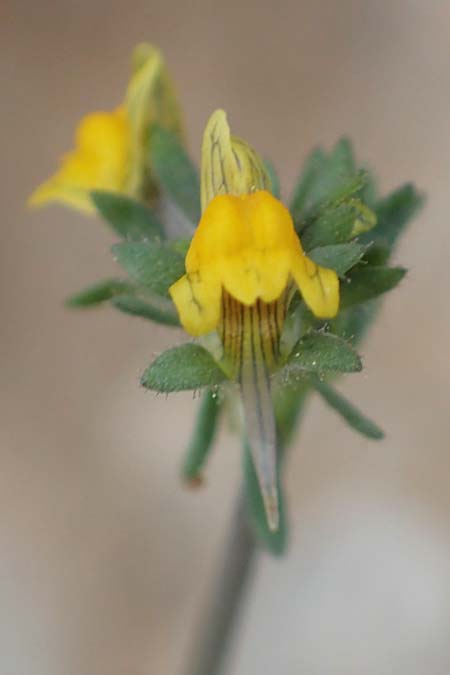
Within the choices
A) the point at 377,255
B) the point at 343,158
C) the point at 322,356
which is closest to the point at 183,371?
the point at 322,356

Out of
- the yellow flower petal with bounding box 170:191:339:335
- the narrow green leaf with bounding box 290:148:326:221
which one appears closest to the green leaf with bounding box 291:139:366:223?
the narrow green leaf with bounding box 290:148:326:221

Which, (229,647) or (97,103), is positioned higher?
(97,103)

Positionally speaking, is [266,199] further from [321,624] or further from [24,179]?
[24,179]

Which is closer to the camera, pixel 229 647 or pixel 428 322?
pixel 229 647

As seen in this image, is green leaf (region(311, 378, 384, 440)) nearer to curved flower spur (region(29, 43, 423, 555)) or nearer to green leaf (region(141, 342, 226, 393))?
curved flower spur (region(29, 43, 423, 555))

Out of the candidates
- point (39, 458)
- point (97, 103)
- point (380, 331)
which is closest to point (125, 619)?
point (39, 458)

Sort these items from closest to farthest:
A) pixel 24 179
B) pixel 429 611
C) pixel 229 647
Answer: pixel 229 647
pixel 429 611
pixel 24 179

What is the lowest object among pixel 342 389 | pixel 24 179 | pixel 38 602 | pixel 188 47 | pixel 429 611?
pixel 429 611
